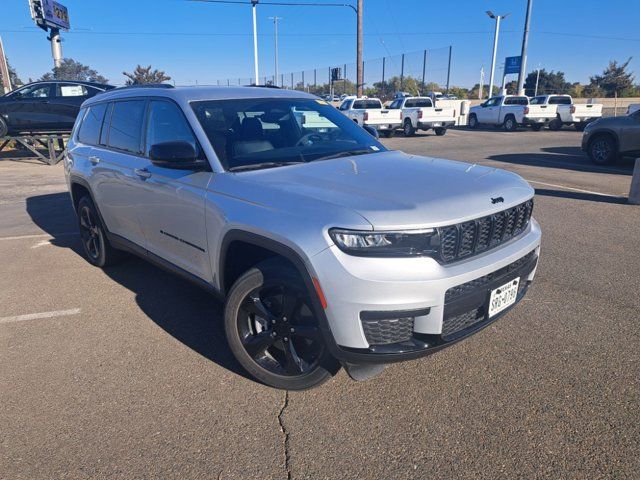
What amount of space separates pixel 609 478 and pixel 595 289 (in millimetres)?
2509

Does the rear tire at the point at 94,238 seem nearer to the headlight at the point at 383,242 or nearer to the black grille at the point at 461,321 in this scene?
the headlight at the point at 383,242

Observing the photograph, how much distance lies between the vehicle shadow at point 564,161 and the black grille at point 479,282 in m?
10.2

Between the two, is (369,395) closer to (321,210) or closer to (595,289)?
(321,210)

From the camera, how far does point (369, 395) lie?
2.92m

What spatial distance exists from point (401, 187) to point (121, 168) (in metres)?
2.66

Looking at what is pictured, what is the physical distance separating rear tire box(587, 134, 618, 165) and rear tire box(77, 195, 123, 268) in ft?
39.0

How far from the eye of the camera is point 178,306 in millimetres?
4230

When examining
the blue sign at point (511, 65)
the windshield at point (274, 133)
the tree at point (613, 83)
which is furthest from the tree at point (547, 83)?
the windshield at point (274, 133)

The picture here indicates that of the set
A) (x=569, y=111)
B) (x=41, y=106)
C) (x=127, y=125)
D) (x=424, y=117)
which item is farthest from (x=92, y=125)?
(x=569, y=111)

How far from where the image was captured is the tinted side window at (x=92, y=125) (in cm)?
486

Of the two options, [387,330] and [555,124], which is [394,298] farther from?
[555,124]

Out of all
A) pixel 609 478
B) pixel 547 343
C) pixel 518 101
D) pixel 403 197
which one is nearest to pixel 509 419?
pixel 609 478

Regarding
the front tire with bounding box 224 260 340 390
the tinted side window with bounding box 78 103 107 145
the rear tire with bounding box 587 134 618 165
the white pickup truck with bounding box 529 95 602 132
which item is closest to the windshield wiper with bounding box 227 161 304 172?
the front tire with bounding box 224 260 340 390

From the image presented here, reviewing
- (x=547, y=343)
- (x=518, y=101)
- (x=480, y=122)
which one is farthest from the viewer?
(x=480, y=122)
